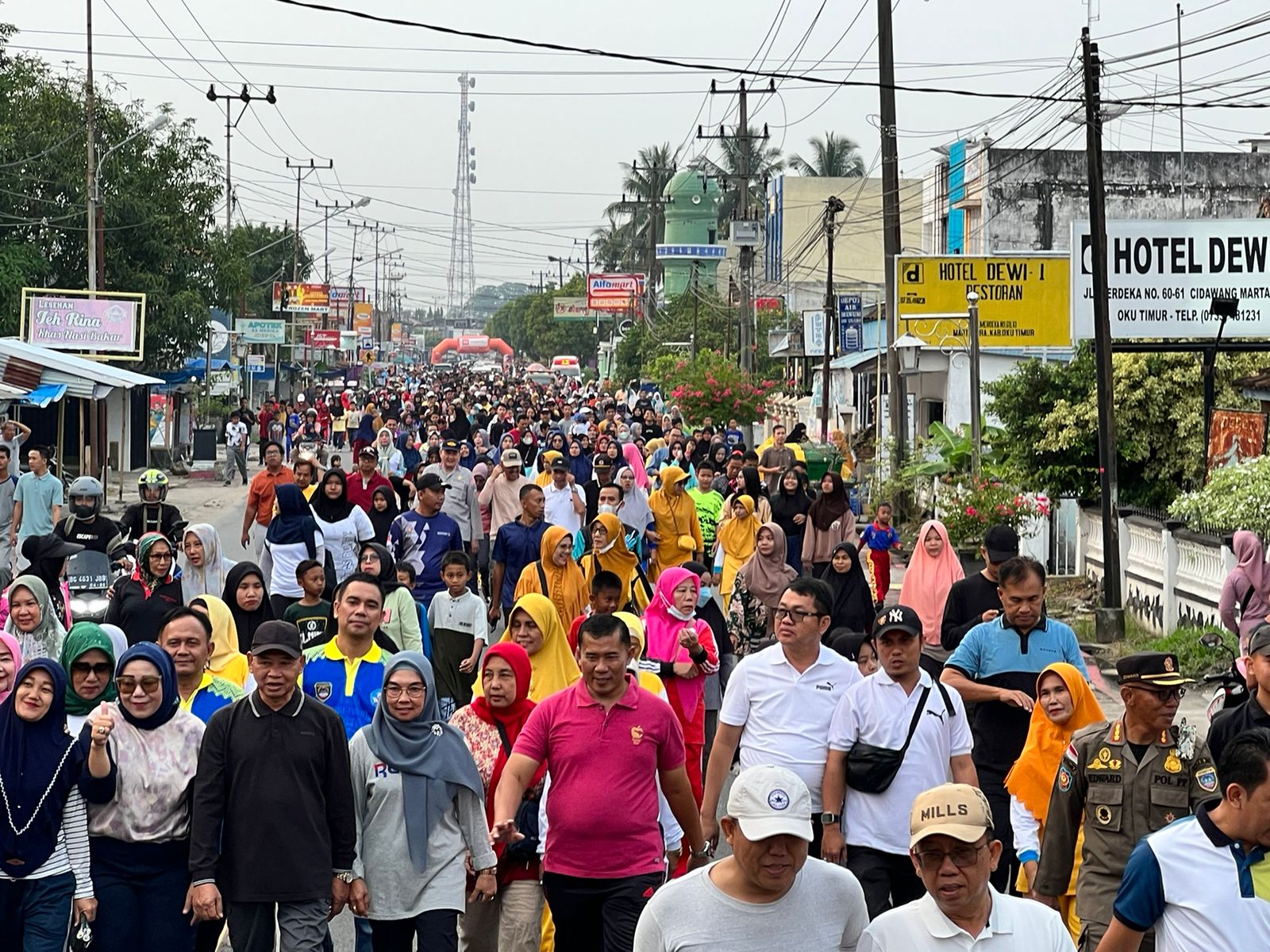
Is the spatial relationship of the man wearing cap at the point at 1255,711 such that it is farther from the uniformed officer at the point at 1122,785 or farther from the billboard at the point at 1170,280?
the billboard at the point at 1170,280

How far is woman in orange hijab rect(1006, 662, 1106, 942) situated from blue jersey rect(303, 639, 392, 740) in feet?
8.52

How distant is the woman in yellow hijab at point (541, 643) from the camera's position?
7.86 meters

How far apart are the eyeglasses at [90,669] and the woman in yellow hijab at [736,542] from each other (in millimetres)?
7785

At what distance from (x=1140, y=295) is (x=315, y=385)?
73426 millimetres

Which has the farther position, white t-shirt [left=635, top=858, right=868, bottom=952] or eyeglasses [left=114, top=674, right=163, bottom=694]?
eyeglasses [left=114, top=674, right=163, bottom=694]

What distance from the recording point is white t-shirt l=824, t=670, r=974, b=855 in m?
6.54

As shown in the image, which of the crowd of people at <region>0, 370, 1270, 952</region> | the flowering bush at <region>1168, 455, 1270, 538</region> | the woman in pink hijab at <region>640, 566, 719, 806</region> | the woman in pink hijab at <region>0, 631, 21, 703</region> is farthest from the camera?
the flowering bush at <region>1168, 455, 1270, 538</region>

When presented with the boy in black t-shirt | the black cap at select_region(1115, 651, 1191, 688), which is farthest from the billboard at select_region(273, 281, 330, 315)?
the black cap at select_region(1115, 651, 1191, 688)

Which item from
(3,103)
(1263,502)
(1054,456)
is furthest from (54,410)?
(1263,502)

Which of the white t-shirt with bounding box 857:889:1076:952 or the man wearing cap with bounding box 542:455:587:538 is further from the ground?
the man wearing cap with bounding box 542:455:587:538

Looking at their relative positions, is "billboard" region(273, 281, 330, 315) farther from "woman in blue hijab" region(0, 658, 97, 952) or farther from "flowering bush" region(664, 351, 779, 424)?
"woman in blue hijab" region(0, 658, 97, 952)

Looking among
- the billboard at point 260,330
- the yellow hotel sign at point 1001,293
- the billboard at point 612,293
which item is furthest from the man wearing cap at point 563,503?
the billboard at point 612,293

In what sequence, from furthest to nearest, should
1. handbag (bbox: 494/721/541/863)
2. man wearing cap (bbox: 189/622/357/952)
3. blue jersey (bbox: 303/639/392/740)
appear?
blue jersey (bbox: 303/639/392/740) → handbag (bbox: 494/721/541/863) → man wearing cap (bbox: 189/622/357/952)

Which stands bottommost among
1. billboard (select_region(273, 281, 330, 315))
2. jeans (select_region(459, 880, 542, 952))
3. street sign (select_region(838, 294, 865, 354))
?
jeans (select_region(459, 880, 542, 952))
